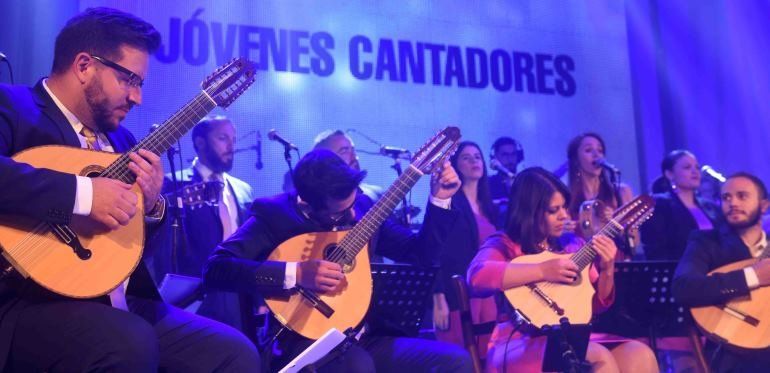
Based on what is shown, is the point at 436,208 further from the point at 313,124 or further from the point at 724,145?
the point at 724,145

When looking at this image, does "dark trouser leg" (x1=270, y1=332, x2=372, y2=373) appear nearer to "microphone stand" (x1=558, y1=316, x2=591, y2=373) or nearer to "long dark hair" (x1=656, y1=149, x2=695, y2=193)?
"microphone stand" (x1=558, y1=316, x2=591, y2=373)

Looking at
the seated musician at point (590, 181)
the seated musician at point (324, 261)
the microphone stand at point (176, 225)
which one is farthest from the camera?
the seated musician at point (590, 181)

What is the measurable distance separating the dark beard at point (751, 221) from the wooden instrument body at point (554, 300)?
55.8 inches

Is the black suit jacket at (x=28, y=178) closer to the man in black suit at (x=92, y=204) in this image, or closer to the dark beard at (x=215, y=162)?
the man in black suit at (x=92, y=204)

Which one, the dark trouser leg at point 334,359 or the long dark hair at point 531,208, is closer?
the dark trouser leg at point 334,359

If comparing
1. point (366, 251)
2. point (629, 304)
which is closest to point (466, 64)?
point (629, 304)

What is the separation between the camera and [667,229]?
6094 mm

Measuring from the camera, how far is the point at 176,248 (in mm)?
5160

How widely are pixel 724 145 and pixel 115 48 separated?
286 inches

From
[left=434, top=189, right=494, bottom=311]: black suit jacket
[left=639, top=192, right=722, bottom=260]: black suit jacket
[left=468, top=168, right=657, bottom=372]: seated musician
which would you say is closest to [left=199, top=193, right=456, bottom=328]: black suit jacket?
[left=468, top=168, right=657, bottom=372]: seated musician

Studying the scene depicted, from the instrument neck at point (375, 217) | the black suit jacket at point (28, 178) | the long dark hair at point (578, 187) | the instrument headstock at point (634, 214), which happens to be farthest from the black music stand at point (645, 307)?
the black suit jacket at point (28, 178)

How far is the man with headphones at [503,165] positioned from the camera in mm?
6734

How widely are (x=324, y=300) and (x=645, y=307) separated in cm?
208

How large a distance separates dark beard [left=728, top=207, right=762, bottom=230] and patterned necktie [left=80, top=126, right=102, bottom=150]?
13.0ft
